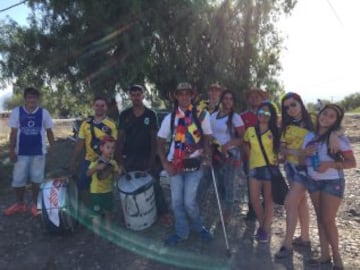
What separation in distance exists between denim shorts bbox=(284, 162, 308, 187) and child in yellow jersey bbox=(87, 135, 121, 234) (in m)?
2.13

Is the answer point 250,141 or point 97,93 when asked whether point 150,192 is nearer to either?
point 250,141

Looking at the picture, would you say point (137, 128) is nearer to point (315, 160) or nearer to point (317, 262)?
point (315, 160)

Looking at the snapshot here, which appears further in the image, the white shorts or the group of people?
the white shorts

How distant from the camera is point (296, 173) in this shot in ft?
15.7

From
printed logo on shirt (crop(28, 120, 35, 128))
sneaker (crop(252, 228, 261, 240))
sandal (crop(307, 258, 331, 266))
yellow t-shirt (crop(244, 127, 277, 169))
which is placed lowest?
sandal (crop(307, 258, 331, 266))

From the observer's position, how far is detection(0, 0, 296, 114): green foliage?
1142cm

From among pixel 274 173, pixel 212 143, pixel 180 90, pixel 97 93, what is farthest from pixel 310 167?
pixel 97 93

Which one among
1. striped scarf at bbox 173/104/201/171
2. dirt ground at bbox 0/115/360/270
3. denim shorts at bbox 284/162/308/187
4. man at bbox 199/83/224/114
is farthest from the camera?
man at bbox 199/83/224/114

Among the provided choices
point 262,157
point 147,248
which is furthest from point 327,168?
point 147,248

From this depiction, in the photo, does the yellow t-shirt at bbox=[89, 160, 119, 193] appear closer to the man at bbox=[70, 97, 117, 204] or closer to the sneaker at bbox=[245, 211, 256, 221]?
the man at bbox=[70, 97, 117, 204]

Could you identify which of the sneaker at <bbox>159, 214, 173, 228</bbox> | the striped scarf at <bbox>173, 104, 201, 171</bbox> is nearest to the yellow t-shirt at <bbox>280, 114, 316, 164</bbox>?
the striped scarf at <bbox>173, 104, 201, 171</bbox>

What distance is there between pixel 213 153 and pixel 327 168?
4.86 feet

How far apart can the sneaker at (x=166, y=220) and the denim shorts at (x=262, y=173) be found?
1.41 m

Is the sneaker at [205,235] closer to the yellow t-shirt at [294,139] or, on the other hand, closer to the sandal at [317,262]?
the sandal at [317,262]
